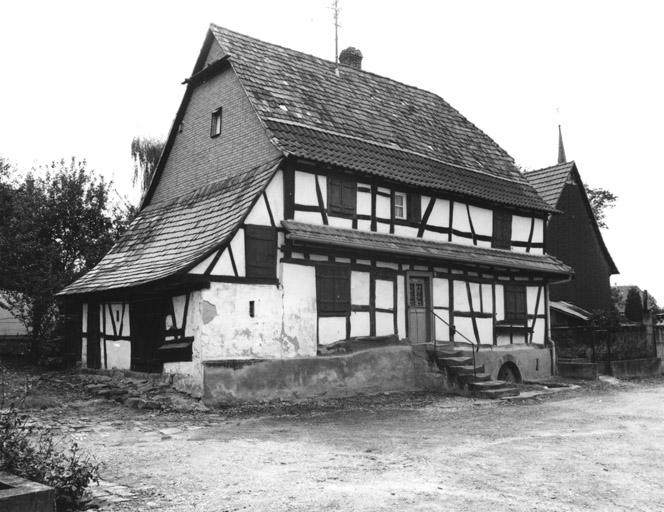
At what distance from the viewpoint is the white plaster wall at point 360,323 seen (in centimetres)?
1746

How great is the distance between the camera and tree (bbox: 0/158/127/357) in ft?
74.8

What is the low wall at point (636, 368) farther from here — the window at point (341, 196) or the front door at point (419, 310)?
the window at point (341, 196)

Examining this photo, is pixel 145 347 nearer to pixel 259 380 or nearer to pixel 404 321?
pixel 259 380

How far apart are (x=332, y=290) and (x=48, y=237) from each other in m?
12.5

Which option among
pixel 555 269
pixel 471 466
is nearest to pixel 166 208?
pixel 555 269

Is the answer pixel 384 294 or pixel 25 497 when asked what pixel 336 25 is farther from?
pixel 25 497

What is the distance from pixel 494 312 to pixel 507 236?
8.85ft

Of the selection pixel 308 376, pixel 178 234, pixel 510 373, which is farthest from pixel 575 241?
pixel 178 234

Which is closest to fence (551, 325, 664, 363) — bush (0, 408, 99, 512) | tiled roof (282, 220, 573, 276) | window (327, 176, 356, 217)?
tiled roof (282, 220, 573, 276)

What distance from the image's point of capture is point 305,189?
17.0m

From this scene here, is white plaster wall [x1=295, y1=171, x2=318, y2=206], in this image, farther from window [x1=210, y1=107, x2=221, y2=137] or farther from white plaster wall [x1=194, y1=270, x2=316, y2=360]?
window [x1=210, y1=107, x2=221, y2=137]

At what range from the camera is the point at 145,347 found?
1717 cm

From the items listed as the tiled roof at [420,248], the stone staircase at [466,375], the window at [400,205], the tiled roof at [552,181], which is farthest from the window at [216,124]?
the tiled roof at [552,181]

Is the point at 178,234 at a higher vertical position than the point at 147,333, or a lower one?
higher
